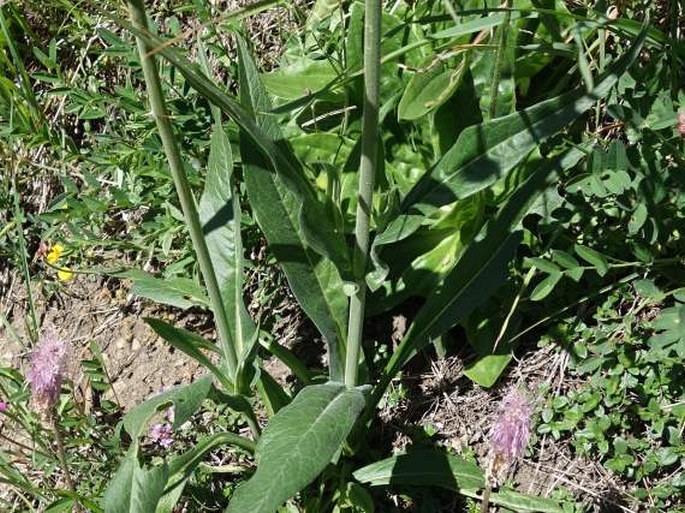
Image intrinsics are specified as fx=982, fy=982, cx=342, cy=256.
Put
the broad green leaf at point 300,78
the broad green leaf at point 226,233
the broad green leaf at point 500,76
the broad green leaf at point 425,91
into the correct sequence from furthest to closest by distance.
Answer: the broad green leaf at point 300,78 < the broad green leaf at point 226,233 < the broad green leaf at point 500,76 < the broad green leaf at point 425,91

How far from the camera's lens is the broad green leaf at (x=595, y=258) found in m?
2.25

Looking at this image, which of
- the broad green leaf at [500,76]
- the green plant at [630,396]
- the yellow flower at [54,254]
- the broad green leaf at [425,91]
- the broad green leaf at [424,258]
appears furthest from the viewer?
the yellow flower at [54,254]

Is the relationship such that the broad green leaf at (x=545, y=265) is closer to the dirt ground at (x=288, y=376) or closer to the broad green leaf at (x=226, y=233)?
the dirt ground at (x=288, y=376)

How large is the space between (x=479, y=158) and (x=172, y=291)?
968 millimetres

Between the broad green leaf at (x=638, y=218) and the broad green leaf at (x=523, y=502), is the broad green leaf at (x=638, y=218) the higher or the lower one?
the higher one

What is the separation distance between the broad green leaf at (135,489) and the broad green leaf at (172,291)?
58cm

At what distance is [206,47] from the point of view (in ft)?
10.6

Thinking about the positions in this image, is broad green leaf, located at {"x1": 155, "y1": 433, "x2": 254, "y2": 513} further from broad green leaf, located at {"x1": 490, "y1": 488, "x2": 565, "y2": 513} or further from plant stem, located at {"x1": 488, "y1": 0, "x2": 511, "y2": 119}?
plant stem, located at {"x1": 488, "y1": 0, "x2": 511, "y2": 119}

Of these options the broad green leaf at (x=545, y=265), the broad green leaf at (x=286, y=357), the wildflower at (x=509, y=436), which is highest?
the wildflower at (x=509, y=436)

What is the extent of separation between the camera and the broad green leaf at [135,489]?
205 centimetres

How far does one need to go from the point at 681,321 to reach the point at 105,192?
2.01 meters

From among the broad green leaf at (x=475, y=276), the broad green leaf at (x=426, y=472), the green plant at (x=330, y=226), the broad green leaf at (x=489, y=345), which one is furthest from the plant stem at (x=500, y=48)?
the broad green leaf at (x=426, y=472)

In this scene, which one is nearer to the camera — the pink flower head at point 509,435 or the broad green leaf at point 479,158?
the pink flower head at point 509,435

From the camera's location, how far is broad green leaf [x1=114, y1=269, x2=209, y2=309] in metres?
2.59
